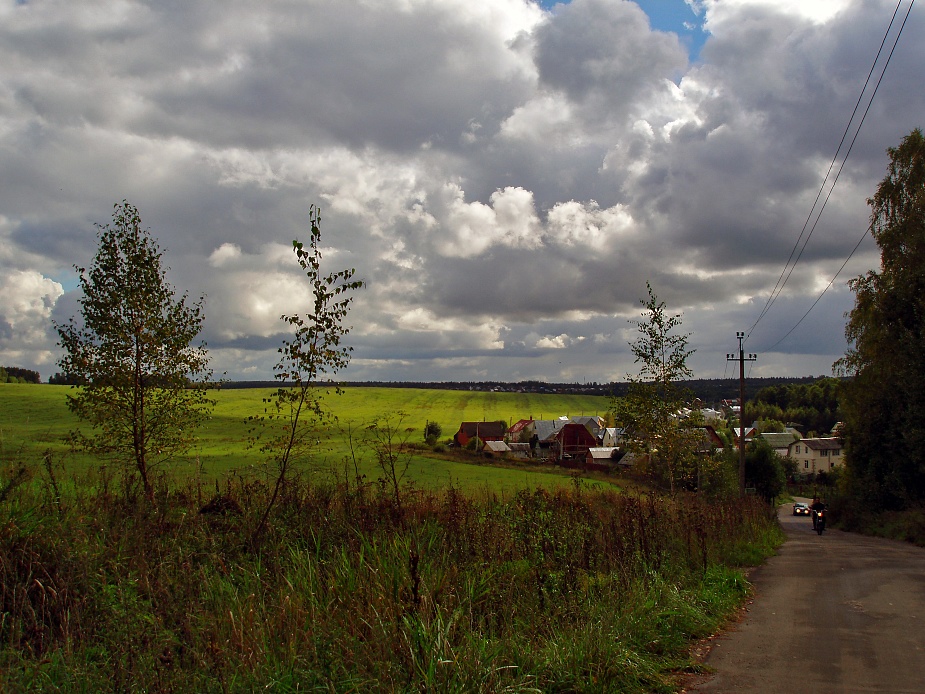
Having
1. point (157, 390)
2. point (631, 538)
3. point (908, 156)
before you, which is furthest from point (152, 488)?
point (908, 156)

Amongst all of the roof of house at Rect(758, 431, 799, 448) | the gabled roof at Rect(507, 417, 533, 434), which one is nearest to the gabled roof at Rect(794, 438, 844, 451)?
the roof of house at Rect(758, 431, 799, 448)

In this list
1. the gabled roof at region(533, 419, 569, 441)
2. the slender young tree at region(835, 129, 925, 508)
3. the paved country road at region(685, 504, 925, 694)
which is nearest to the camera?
the paved country road at region(685, 504, 925, 694)

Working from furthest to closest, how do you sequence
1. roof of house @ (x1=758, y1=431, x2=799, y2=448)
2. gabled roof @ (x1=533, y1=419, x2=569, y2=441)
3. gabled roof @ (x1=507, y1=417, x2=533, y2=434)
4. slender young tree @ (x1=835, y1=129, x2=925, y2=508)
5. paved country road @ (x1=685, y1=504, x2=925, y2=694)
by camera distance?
1. roof of house @ (x1=758, y1=431, x2=799, y2=448)
2. gabled roof @ (x1=507, y1=417, x2=533, y2=434)
3. gabled roof @ (x1=533, y1=419, x2=569, y2=441)
4. slender young tree @ (x1=835, y1=129, x2=925, y2=508)
5. paved country road @ (x1=685, y1=504, x2=925, y2=694)

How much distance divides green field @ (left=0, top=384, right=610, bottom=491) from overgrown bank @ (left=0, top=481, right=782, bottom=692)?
1348mm

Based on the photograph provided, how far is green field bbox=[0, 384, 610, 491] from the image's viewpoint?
A: 41.8 feet

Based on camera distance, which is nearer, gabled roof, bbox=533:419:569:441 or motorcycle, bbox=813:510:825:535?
motorcycle, bbox=813:510:825:535

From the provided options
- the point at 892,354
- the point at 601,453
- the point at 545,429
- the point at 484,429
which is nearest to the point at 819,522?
the point at 892,354

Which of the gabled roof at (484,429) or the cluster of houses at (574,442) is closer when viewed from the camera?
the cluster of houses at (574,442)

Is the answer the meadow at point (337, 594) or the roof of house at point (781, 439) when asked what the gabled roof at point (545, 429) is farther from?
the meadow at point (337, 594)

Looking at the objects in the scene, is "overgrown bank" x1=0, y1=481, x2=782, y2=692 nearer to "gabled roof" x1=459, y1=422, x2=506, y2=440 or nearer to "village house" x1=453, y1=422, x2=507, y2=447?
"village house" x1=453, y1=422, x2=507, y2=447

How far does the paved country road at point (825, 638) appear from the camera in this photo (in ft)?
18.8

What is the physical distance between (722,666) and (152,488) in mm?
8423

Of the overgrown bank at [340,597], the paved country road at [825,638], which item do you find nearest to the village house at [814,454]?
the paved country road at [825,638]

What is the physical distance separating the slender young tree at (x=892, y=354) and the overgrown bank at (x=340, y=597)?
74.4 ft
